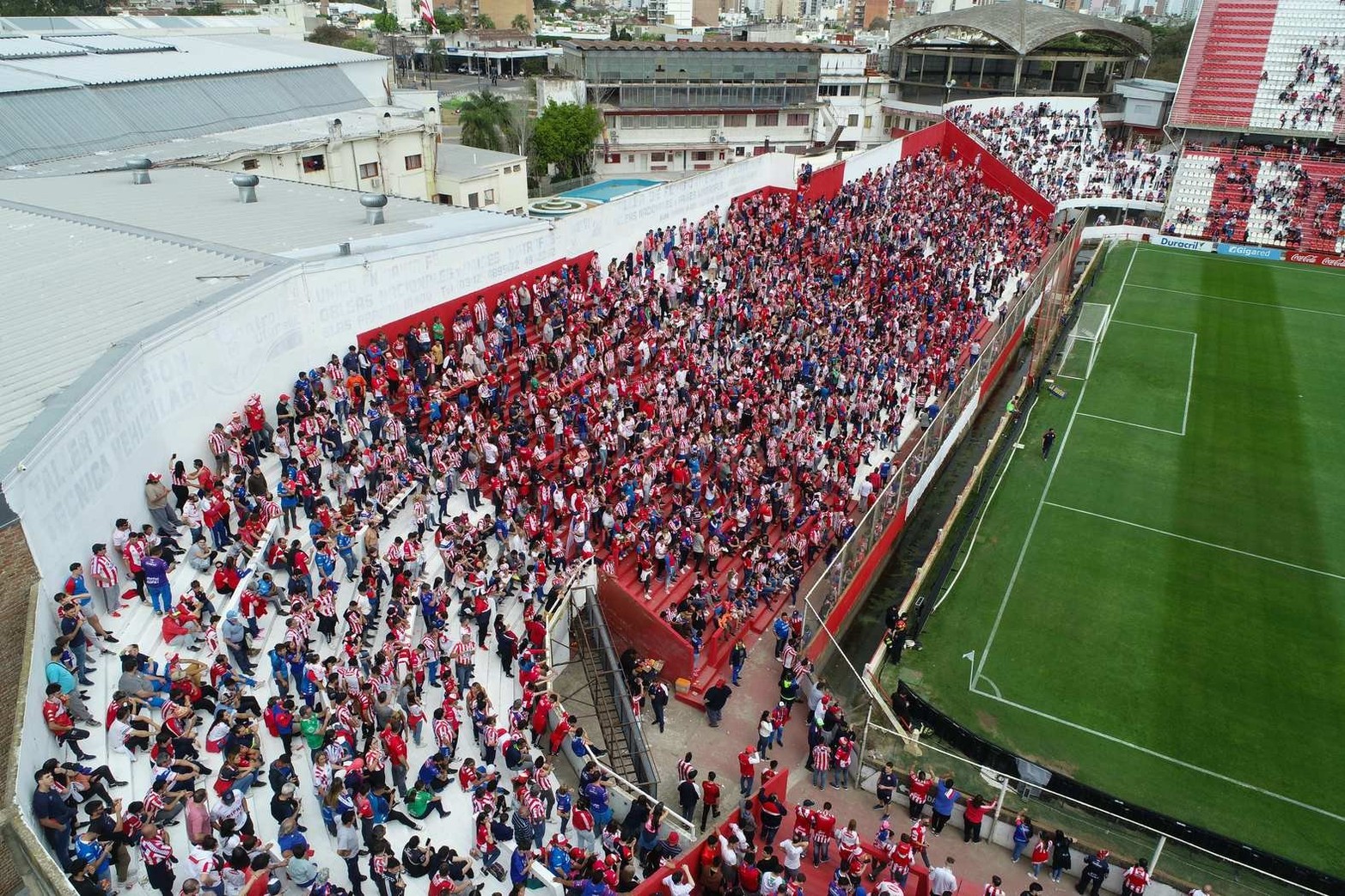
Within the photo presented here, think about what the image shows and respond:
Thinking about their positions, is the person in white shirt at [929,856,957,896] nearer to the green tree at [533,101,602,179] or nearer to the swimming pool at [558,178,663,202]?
the swimming pool at [558,178,663,202]

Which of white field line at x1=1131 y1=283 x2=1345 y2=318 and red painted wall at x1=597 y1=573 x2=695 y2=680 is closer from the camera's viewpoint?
red painted wall at x1=597 y1=573 x2=695 y2=680

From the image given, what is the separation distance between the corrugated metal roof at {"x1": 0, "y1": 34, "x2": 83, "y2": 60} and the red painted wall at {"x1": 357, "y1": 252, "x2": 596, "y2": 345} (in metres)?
21.0

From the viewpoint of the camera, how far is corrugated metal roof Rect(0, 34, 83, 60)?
100 feet

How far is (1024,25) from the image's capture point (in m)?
55.8

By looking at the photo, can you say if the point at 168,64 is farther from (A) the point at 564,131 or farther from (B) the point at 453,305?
(A) the point at 564,131

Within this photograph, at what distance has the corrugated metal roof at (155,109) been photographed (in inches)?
1065

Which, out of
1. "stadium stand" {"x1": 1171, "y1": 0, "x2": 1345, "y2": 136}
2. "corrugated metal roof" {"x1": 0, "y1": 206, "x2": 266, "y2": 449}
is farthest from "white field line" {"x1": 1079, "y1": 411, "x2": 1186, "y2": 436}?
"stadium stand" {"x1": 1171, "y1": 0, "x2": 1345, "y2": 136}

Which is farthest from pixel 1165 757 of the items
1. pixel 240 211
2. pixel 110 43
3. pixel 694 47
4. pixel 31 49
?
pixel 694 47

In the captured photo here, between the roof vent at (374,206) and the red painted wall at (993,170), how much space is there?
107 feet

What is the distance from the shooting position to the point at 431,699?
42.5ft

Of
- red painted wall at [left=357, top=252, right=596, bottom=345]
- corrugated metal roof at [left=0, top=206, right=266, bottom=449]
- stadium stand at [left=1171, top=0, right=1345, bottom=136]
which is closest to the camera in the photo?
corrugated metal roof at [left=0, top=206, right=266, bottom=449]

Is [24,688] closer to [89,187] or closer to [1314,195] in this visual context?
[89,187]

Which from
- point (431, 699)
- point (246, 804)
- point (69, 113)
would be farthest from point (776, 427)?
point (69, 113)

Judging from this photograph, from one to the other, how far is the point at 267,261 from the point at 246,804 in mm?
10978
